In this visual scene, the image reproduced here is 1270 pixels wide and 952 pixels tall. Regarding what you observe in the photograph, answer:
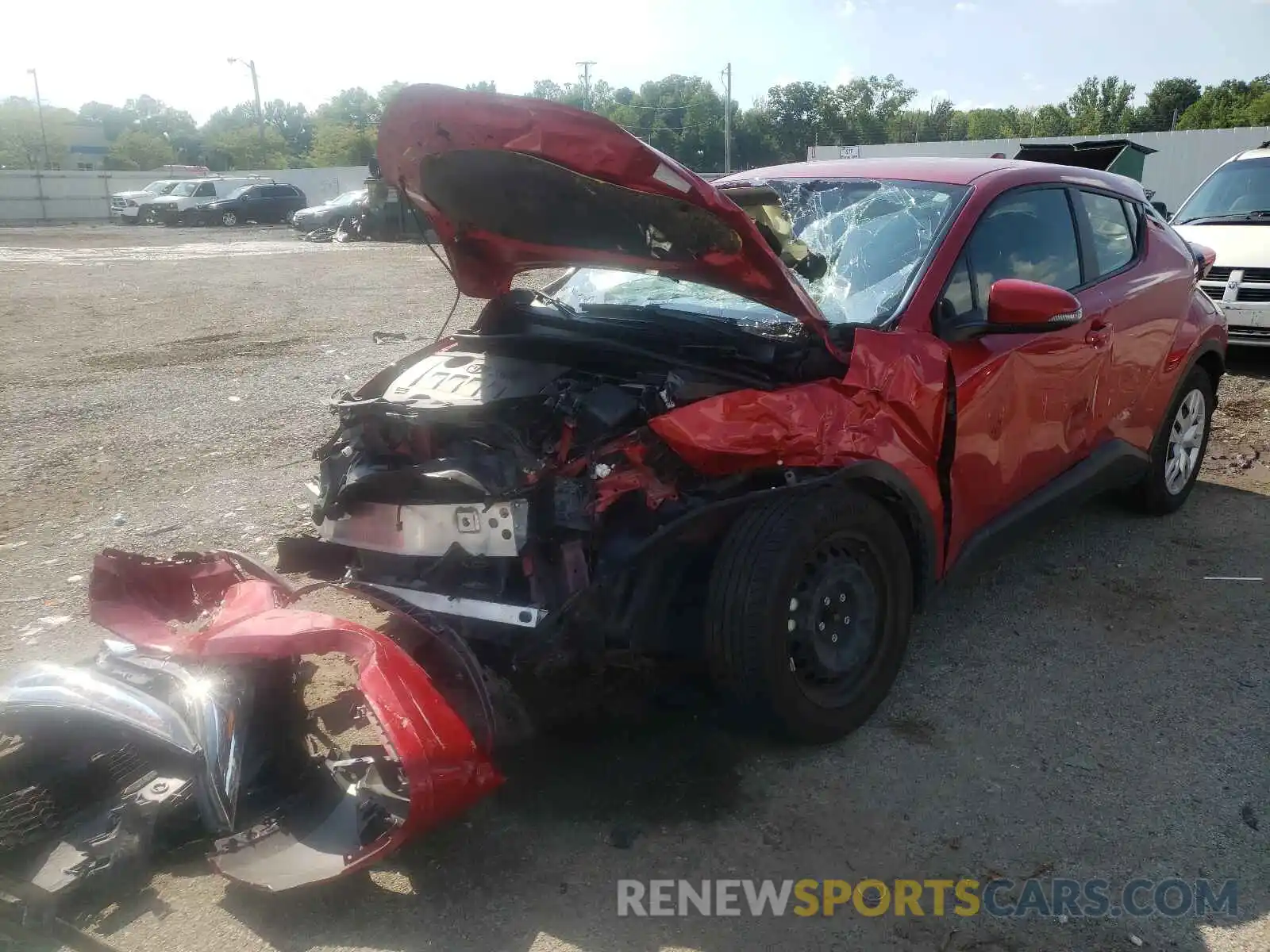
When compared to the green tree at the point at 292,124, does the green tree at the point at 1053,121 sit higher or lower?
lower

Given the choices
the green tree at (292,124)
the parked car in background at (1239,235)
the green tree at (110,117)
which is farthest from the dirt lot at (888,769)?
the green tree at (110,117)

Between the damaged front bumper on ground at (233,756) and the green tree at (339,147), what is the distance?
6492 centimetres

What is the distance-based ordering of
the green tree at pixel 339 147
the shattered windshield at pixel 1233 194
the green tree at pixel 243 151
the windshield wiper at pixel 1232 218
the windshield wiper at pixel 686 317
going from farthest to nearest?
the green tree at pixel 243 151, the green tree at pixel 339 147, the shattered windshield at pixel 1233 194, the windshield wiper at pixel 1232 218, the windshield wiper at pixel 686 317

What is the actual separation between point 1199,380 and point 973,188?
7.57ft

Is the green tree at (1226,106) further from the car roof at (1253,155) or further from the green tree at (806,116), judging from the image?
the car roof at (1253,155)

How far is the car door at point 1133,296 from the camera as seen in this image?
4.25m

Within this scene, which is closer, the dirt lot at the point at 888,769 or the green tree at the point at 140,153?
the dirt lot at the point at 888,769

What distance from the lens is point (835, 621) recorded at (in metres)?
3.11

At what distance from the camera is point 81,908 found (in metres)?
2.45

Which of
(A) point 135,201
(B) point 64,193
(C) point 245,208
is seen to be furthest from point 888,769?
(B) point 64,193

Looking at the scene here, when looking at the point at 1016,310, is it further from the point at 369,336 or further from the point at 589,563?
the point at 369,336

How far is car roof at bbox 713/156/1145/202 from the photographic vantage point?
3.88m

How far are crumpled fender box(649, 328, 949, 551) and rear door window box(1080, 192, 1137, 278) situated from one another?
1534 mm

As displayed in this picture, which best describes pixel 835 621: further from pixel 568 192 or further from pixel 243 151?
pixel 243 151
